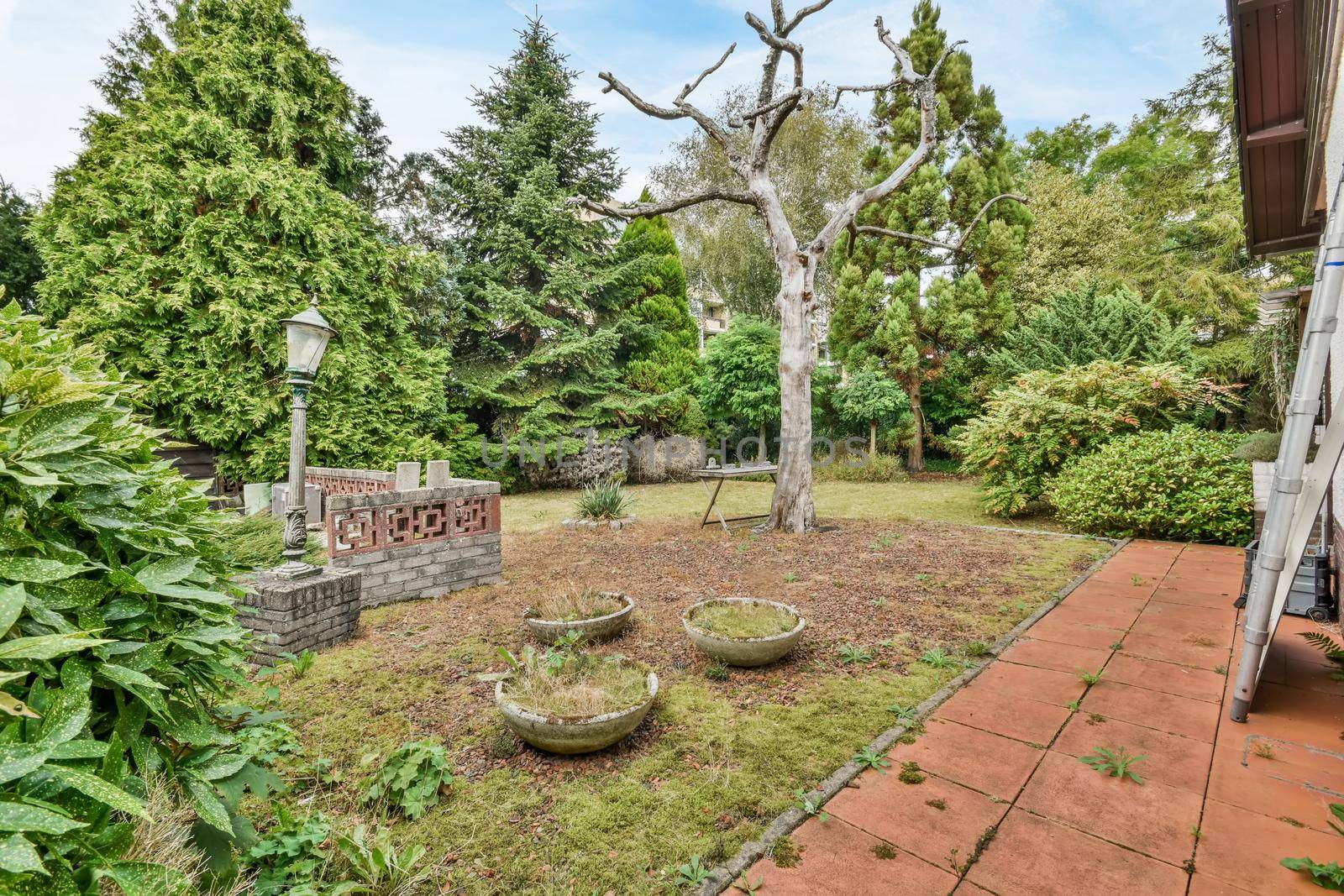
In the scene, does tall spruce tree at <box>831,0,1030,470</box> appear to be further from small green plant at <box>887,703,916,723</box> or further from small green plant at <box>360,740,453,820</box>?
small green plant at <box>360,740,453,820</box>

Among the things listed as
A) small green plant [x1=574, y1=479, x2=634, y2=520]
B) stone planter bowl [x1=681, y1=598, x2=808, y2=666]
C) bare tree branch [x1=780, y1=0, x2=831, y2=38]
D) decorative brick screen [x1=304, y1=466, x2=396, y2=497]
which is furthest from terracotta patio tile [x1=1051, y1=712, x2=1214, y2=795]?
bare tree branch [x1=780, y1=0, x2=831, y2=38]

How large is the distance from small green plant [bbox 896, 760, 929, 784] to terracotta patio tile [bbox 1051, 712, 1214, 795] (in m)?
0.72

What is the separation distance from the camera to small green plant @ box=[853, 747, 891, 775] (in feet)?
7.83

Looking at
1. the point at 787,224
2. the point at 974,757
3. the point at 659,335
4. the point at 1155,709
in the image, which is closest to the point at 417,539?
the point at 974,757

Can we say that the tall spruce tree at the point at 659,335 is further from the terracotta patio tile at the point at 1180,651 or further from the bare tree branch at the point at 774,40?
the terracotta patio tile at the point at 1180,651

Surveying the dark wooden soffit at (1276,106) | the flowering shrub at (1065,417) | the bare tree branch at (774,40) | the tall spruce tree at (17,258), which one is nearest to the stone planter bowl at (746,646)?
the dark wooden soffit at (1276,106)

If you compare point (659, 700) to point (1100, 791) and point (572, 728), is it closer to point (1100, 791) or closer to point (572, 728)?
point (572, 728)

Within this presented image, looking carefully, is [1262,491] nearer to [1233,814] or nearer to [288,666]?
[1233,814]

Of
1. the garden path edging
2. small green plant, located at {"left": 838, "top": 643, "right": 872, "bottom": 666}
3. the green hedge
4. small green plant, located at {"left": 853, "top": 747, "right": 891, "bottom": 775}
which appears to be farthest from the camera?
the green hedge

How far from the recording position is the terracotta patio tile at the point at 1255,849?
175 cm

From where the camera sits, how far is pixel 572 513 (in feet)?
31.2

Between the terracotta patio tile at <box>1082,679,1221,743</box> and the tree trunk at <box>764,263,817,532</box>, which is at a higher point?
the tree trunk at <box>764,263,817,532</box>

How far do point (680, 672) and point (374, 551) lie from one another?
3.02 m

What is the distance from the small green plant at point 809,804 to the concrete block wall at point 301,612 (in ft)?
10.9
